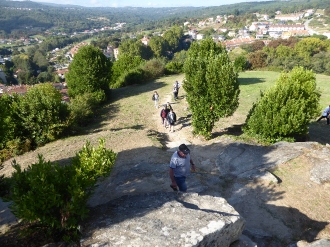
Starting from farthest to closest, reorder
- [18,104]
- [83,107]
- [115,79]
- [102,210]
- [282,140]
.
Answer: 1. [115,79]
2. [83,107]
3. [18,104]
4. [282,140]
5. [102,210]

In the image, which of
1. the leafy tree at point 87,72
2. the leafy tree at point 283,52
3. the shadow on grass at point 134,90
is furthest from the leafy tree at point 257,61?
the leafy tree at point 87,72

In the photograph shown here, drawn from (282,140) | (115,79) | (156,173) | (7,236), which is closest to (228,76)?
(282,140)

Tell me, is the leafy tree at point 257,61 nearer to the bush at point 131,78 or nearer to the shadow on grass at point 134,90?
the shadow on grass at point 134,90

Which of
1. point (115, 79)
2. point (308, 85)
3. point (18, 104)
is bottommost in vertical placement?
point (115, 79)

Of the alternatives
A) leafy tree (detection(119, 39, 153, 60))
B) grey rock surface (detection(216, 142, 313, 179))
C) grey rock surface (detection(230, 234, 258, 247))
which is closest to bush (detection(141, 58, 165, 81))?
grey rock surface (detection(216, 142, 313, 179))

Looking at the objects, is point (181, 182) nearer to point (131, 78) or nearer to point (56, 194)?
point (56, 194)

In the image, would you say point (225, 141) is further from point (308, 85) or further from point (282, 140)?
point (308, 85)

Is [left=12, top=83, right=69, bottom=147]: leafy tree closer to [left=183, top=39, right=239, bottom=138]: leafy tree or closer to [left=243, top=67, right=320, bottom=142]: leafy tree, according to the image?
[left=183, top=39, right=239, bottom=138]: leafy tree

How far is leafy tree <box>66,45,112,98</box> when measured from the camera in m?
24.3

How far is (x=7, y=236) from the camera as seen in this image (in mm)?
6773

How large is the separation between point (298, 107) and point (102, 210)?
1044 cm

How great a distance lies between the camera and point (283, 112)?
40.4 ft

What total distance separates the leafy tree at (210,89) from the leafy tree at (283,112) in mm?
1516

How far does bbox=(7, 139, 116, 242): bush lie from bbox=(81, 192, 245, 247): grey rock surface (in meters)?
0.48
